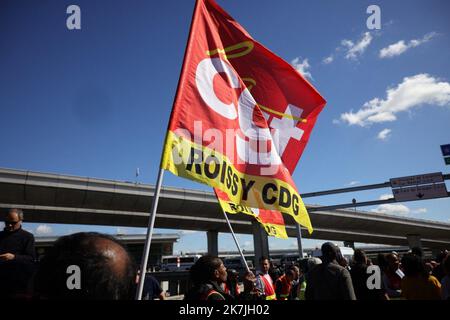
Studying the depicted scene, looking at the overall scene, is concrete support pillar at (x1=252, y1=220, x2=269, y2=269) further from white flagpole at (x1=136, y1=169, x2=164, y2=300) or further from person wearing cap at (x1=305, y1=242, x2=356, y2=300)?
white flagpole at (x1=136, y1=169, x2=164, y2=300)

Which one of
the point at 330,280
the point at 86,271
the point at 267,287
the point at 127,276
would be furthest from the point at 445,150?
the point at 86,271

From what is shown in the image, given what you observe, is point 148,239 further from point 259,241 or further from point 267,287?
point 259,241

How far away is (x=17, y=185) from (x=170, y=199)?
16177mm

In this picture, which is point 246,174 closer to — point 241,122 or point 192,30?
point 241,122

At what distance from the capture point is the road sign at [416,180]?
22.4 m

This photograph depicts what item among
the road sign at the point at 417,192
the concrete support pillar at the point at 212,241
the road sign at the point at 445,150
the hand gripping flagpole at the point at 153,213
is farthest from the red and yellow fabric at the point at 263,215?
the concrete support pillar at the point at 212,241

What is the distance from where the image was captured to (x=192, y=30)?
190 inches

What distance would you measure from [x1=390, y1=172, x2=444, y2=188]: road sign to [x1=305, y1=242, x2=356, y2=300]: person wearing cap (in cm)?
2034

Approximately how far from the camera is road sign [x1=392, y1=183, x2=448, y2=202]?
22702 millimetres

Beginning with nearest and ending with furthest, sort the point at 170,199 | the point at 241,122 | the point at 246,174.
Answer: the point at 246,174 → the point at 241,122 → the point at 170,199

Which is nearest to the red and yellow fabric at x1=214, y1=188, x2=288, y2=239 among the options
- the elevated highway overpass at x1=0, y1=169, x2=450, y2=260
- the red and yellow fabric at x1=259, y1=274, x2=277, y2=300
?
the red and yellow fabric at x1=259, y1=274, x2=277, y2=300

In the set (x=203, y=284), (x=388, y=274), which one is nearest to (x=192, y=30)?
(x=203, y=284)
